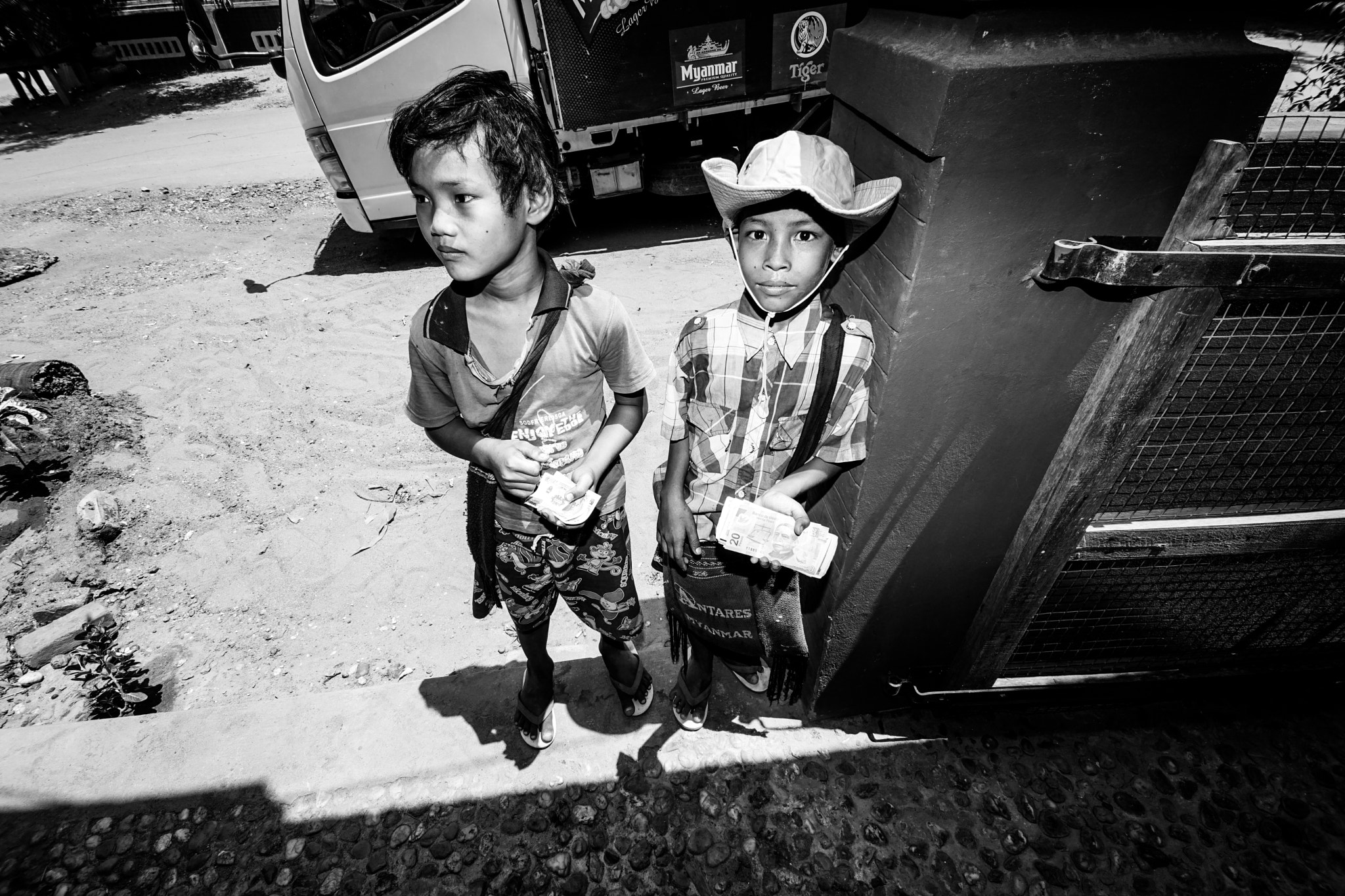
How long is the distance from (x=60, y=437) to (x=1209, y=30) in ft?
21.3

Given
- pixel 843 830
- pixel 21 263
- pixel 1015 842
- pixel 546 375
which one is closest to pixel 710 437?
pixel 546 375

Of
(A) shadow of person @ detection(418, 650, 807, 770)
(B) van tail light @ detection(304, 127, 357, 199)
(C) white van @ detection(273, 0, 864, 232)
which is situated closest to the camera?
(A) shadow of person @ detection(418, 650, 807, 770)

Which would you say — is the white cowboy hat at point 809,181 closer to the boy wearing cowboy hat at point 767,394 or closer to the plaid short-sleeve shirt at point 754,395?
the boy wearing cowboy hat at point 767,394

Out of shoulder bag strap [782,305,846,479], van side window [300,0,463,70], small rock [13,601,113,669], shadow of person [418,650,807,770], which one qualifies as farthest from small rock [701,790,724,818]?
van side window [300,0,463,70]

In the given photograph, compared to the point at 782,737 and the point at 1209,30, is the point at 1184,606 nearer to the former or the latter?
the point at 782,737

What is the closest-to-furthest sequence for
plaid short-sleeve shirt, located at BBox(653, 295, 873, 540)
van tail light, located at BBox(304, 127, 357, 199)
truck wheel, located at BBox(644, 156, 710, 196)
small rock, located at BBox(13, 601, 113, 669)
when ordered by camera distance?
plaid short-sleeve shirt, located at BBox(653, 295, 873, 540), small rock, located at BBox(13, 601, 113, 669), van tail light, located at BBox(304, 127, 357, 199), truck wheel, located at BBox(644, 156, 710, 196)

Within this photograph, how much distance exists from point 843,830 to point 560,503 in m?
1.55

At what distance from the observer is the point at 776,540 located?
1576 mm

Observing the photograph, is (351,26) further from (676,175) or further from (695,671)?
(695,671)

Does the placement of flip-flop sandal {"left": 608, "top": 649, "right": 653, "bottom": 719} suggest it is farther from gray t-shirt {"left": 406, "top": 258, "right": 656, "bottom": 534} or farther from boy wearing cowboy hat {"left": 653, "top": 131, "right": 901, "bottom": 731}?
gray t-shirt {"left": 406, "top": 258, "right": 656, "bottom": 534}

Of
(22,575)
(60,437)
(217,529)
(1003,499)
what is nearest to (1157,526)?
(1003,499)

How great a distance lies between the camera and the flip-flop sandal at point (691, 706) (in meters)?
2.34

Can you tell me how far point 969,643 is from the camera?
2145 mm

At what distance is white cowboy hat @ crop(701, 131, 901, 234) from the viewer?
54.8 inches
